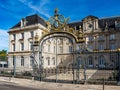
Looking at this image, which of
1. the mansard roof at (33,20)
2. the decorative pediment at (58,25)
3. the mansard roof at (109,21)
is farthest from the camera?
the mansard roof at (33,20)

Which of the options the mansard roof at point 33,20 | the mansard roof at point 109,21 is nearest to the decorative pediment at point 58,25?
the mansard roof at point 33,20

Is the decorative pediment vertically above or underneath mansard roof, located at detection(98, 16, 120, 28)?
underneath

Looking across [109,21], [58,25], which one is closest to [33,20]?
[109,21]

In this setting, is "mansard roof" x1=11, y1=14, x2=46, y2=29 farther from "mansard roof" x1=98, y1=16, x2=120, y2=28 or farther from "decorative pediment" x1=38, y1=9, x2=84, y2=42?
"decorative pediment" x1=38, y1=9, x2=84, y2=42

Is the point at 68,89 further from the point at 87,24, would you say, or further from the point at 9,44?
the point at 9,44

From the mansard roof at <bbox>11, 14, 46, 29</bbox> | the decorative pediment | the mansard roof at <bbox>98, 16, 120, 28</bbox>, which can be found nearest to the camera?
the decorative pediment

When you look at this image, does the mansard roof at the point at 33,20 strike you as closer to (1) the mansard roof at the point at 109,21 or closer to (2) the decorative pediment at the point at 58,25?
(1) the mansard roof at the point at 109,21

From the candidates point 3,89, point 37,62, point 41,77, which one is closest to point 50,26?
point 37,62

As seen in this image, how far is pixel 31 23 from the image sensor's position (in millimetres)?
38688

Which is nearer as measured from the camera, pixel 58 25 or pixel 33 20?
pixel 58 25

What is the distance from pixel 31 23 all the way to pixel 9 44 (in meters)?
8.14

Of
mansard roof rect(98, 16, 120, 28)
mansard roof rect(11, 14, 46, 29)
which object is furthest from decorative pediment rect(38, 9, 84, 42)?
mansard roof rect(98, 16, 120, 28)

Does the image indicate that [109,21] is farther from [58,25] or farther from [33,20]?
[58,25]

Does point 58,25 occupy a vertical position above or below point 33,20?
below
